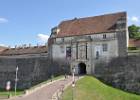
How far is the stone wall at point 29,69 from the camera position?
51.1 meters

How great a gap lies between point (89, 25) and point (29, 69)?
1510 centimetres

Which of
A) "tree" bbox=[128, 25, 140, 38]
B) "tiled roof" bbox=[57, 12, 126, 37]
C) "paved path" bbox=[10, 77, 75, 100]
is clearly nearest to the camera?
"paved path" bbox=[10, 77, 75, 100]

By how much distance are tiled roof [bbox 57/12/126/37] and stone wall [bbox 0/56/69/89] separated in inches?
239

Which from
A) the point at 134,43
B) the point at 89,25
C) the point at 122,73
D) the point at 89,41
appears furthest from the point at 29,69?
the point at 134,43

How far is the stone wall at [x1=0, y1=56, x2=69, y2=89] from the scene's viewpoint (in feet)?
168

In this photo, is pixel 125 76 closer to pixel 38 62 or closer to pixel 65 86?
pixel 65 86

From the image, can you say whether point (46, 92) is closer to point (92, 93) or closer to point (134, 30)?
Result: point (92, 93)

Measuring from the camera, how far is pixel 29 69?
5494 centimetres

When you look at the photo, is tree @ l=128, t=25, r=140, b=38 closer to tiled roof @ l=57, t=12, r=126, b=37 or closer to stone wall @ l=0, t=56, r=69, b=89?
tiled roof @ l=57, t=12, r=126, b=37

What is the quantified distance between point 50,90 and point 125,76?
Result: 13030mm

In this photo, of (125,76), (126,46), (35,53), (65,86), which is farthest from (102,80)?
(35,53)

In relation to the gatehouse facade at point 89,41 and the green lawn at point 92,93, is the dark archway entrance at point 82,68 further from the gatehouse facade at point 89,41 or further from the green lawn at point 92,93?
the green lawn at point 92,93

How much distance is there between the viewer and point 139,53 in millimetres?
43094

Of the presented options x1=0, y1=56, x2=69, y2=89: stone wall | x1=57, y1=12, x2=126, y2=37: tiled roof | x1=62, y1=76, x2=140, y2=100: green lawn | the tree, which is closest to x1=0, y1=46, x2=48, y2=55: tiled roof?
x1=0, y1=56, x2=69, y2=89: stone wall
